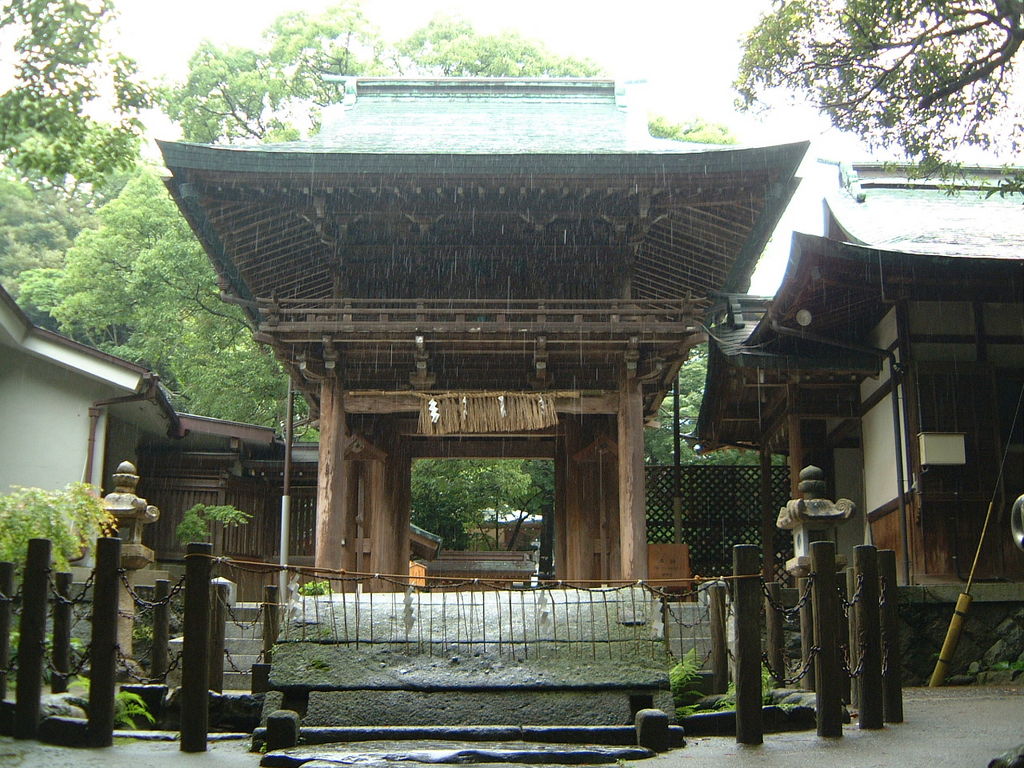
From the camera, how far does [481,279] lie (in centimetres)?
1536

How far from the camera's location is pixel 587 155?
13.1m

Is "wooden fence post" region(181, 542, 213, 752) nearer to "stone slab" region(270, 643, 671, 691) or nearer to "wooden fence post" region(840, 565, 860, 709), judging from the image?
"stone slab" region(270, 643, 671, 691)

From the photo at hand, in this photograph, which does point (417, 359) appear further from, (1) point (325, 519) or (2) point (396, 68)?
(2) point (396, 68)

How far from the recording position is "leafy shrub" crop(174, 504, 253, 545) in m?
17.6

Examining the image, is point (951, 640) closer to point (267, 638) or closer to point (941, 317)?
point (941, 317)

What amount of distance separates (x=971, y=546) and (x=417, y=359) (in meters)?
6.95

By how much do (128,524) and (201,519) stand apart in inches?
274

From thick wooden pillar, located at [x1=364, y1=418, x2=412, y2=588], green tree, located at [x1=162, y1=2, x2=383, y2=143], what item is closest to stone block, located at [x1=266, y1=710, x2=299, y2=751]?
thick wooden pillar, located at [x1=364, y1=418, x2=412, y2=588]

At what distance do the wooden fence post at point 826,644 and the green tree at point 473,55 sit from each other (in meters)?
20.7

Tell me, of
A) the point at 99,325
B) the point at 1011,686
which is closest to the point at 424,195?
the point at 1011,686

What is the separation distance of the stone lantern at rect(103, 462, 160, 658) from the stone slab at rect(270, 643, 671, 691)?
283cm

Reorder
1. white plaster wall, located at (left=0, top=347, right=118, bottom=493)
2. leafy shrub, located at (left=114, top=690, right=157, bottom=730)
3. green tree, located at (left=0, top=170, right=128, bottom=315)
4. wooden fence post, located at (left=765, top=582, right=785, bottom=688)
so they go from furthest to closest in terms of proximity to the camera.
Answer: green tree, located at (left=0, top=170, right=128, bottom=315) < white plaster wall, located at (left=0, top=347, right=118, bottom=493) < wooden fence post, located at (left=765, top=582, right=785, bottom=688) < leafy shrub, located at (left=114, top=690, right=157, bottom=730)

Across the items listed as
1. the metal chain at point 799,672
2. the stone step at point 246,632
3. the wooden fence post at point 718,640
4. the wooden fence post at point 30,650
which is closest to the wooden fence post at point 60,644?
the wooden fence post at point 30,650

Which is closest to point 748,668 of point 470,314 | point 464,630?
point 464,630
